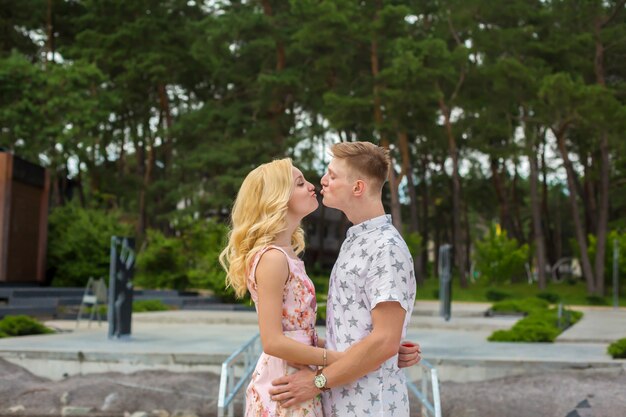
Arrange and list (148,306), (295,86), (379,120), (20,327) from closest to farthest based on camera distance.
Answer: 1. (20,327)
2. (148,306)
3. (379,120)
4. (295,86)

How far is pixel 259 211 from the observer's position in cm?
301

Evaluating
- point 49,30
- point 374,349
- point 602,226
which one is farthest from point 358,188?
point 49,30

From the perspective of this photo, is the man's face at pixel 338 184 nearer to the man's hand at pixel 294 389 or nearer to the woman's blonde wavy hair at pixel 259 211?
the woman's blonde wavy hair at pixel 259 211

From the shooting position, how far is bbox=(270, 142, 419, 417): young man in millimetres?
2734

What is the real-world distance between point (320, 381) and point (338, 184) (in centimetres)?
67

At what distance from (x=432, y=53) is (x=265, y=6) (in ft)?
32.9

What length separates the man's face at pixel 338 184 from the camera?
114 inches

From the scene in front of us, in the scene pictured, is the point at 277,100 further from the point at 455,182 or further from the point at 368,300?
the point at 368,300

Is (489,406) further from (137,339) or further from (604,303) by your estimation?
(604,303)

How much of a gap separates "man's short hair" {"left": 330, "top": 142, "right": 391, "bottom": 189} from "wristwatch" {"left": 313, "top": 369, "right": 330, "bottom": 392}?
68 centimetres

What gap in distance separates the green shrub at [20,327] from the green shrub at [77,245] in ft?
41.8

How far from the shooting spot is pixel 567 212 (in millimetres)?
61719

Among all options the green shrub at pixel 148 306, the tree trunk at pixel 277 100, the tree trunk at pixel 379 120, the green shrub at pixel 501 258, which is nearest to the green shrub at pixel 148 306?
the green shrub at pixel 148 306

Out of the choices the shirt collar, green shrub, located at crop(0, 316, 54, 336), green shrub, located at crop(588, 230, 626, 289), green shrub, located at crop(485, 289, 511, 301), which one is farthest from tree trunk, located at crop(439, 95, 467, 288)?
the shirt collar
